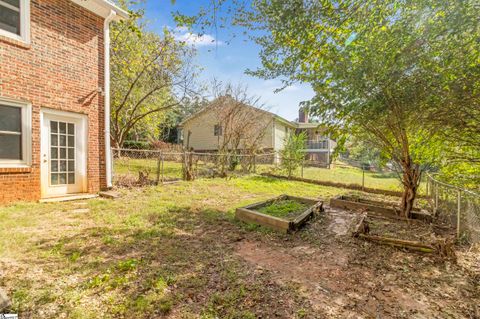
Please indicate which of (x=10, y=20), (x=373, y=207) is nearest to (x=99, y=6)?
(x=10, y=20)

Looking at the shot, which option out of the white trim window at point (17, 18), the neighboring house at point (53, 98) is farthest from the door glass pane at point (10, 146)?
the white trim window at point (17, 18)

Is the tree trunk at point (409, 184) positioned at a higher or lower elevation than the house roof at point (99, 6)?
lower

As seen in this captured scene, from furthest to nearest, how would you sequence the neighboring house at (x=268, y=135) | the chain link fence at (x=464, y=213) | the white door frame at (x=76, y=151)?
the neighboring house at (x=268, y=135) < the white door frame at (x=76, y=151) < the chain link fence at (x=464, y=213)

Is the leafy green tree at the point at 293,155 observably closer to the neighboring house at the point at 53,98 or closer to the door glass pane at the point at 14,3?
the neighboring house at the point at 53,98

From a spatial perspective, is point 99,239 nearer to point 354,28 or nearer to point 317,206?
point 317,206

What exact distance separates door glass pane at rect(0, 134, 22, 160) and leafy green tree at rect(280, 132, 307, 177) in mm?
10114

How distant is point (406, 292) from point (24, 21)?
8.77 meters

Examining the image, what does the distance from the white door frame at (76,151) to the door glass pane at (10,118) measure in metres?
0.41

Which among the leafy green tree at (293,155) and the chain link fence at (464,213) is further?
the leafy green tree at (293,155)

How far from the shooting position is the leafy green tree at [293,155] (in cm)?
1222

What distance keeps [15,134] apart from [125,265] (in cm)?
485

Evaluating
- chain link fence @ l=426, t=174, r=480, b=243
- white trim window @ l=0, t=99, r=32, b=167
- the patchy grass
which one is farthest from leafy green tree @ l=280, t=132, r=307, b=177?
white trim window @ l=0, t=99, r=32, b=167

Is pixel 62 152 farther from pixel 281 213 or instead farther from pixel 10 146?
pixel 281 213

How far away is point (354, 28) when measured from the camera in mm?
3799
